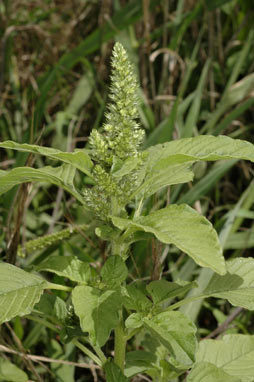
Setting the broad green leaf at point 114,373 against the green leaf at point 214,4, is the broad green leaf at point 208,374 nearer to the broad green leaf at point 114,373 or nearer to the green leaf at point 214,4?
the broad green leaf at point 114,373

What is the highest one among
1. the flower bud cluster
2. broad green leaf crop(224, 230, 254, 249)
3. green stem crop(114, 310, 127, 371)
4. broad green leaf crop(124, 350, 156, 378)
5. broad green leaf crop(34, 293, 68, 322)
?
the flower bud cluster

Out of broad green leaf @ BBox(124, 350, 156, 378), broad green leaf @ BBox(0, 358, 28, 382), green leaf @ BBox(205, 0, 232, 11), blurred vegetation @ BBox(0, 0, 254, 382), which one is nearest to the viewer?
broad green leaf @ BBox(124, 350, 156, 378)

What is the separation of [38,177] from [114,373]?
0.42m

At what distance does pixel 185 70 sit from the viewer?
8.59 feet

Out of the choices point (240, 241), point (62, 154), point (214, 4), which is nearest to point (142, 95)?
point (214, 4)

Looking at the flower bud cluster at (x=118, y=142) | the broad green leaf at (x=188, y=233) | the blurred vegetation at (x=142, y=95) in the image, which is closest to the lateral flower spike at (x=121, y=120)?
the flower bud cluster at (x=118, y=142)

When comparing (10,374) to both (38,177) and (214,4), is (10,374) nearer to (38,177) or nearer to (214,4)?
(38,177)

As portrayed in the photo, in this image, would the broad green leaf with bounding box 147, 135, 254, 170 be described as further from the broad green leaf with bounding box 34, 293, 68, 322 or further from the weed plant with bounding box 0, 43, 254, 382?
the broad green leaf with bounding box 34, 293, 68, 322

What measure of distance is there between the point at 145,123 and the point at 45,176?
141 centimetres

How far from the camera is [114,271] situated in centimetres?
99

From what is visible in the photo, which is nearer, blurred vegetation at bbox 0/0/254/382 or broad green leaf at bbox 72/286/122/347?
broad green leaf at bbox 72/286/122/347

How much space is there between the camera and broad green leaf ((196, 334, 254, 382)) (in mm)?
1143

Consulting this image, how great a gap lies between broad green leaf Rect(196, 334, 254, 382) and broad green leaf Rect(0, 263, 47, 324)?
42 cm

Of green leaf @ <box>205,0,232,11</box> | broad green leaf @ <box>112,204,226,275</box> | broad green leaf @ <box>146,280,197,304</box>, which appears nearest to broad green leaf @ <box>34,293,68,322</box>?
broad green leaf @ <box>146,280,197,304</box>
